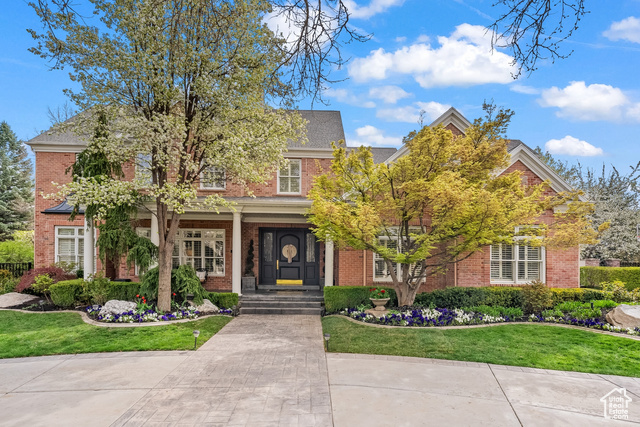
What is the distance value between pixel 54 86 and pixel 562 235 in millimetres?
14049

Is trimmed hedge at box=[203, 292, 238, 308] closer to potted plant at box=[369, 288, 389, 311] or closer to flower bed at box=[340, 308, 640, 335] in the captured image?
flower bed at box=[340, 308, 640, 335]

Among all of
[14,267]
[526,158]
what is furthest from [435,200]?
[14,267]

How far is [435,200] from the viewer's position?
9.30 m

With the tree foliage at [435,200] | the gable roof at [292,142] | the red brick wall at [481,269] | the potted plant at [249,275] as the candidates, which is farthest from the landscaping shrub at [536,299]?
the potted plant at [249,275]

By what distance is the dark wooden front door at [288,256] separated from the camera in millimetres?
14922

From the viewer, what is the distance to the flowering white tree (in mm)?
8961

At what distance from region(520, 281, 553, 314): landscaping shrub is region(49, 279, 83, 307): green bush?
43.9 feet

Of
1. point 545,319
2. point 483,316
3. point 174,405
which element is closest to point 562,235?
point 545,319

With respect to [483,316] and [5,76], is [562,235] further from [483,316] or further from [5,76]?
[5,76]

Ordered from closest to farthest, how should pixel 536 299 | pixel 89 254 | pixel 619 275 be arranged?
pixel 536 299 → pixel 89 254 → pixel 619 275

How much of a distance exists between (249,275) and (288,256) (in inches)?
69.4

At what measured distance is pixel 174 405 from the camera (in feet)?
16.2

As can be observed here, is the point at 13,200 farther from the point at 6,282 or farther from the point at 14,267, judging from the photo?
the point at 6,282

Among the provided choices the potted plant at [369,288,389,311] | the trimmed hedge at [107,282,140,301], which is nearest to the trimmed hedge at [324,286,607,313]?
the potted plant at [369,288,389,311]
